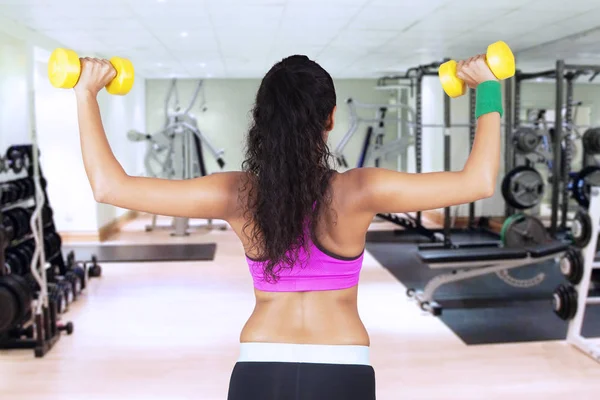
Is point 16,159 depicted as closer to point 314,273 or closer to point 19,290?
point 19,290

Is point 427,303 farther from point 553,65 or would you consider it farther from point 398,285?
point 553,65

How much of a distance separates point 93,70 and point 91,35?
437cm

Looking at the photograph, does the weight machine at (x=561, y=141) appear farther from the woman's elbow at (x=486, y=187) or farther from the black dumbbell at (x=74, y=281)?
the woman's elbow at (x=486, y=187)

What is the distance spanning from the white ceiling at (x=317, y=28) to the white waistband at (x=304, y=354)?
9.97 ft

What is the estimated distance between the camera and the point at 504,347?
10.4 feet

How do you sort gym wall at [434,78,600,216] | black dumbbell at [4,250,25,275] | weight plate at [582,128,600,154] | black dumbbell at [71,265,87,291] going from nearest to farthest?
black dumbbell at [4,250,25,275] < black dumbbell at [71,265,87,291] < weight plate at [582,128,600,154] < gym wall at [434,78,600,216]

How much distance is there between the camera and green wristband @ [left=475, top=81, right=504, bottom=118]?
3.16 ft

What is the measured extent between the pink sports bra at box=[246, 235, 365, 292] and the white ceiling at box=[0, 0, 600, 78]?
2984 millimetres

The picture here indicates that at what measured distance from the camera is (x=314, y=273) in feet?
3.14

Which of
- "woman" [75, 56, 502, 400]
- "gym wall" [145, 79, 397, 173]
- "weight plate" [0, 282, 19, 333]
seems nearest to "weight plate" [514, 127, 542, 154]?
"gym wall" [145, 79, 397, 173]

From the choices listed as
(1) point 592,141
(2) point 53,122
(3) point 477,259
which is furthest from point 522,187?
(2) point 53,122

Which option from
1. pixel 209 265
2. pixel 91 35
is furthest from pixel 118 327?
pixel 91 35

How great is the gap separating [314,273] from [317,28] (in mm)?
3935

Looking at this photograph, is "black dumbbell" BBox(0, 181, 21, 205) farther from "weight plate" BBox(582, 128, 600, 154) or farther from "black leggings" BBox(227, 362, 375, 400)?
"weight plate" BBox(582, 128, 600, 154)
